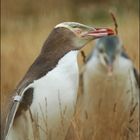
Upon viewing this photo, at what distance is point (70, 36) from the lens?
3797 mm

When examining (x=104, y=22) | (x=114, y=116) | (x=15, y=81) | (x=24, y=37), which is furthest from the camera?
(x=104, y=22)

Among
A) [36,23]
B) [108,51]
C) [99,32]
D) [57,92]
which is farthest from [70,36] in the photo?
[36,23]

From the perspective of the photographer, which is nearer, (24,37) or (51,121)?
(51,121)

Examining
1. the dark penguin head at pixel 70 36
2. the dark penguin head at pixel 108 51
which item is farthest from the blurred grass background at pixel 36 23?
the dark penguin head at pixel 70 36

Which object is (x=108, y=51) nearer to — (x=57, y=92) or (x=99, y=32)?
(x=99, y=32)

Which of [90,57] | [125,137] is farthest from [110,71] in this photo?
[125,137]

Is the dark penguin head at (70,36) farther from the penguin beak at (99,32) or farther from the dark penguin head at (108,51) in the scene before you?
the dark penguin head at (108,51)

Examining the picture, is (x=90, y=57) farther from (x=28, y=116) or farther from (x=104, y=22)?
(x=104, y=22)

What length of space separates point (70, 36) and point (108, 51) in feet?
9.73

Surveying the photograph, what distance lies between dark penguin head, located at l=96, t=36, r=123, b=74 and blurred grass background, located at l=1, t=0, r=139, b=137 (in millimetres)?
1101

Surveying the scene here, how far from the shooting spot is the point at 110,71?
6.30 m

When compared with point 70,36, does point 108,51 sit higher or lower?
lower

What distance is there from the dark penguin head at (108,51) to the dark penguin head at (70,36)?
2567 millimetres

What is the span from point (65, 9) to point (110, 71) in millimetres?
6445
